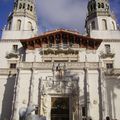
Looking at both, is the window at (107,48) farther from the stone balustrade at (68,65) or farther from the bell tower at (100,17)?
the stone balustrade at (68,65)

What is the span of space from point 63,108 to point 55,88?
8.91ft

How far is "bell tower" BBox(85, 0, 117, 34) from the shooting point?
43.3 m

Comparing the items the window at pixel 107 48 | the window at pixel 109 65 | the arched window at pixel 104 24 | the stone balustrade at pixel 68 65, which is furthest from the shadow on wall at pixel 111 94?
the arched window at pixel 104 24

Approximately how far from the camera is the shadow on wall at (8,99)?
34781 millimetres

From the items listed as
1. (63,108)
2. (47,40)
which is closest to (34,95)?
(63,108)

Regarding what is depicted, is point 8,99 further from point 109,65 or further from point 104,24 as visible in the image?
point 104,24

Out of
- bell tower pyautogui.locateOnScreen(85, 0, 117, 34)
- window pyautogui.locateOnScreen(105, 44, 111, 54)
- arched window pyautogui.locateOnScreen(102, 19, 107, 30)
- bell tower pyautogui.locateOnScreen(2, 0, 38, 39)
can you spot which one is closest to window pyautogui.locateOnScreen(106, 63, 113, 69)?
window pyautogui.locateOnScreen(105, 44, 111, 54)

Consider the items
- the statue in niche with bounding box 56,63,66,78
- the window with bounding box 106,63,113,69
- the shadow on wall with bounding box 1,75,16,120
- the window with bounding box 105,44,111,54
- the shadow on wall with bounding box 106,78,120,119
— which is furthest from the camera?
the window with bounding box 105,44,111,54

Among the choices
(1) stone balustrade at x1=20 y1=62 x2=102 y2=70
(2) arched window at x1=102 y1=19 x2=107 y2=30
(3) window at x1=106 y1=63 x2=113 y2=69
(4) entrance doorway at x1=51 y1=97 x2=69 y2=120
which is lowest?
(4) entrance doorway at x1=51 y1=97 x2=69 y2=120

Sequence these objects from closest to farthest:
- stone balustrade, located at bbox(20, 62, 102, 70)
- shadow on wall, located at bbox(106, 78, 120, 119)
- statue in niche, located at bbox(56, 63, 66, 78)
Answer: statue in niche, located at bbox(56, 63, 66, 78) < stone balustrade, located at bbox(20, 62, 102, 70) < shadow on wall, located at bbox(106, 78, 120, 119)

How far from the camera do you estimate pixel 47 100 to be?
3189cm

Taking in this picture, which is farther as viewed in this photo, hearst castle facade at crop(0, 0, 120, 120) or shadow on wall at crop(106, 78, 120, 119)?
shadow on wall at crop(106, 78, 120, 119)

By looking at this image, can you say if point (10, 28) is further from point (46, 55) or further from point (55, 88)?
point (55, 88)

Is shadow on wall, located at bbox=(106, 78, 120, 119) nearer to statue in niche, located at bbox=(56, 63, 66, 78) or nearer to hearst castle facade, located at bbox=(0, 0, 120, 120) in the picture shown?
hearst castle facade, located at bbox=(0, 0, 120, 120)
